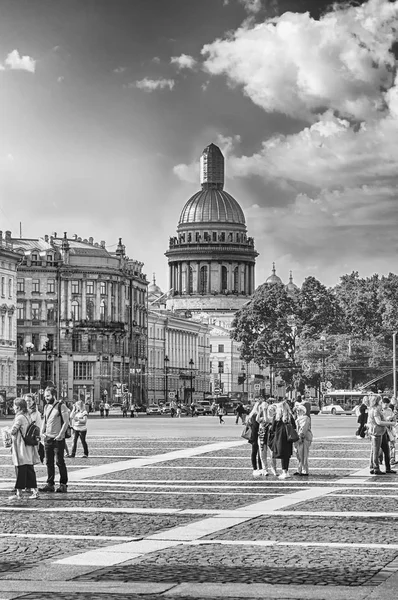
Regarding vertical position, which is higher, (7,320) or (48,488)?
(7,320)

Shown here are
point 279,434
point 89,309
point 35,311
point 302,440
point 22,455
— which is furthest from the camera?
point 89,309

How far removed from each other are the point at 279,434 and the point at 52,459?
552cm

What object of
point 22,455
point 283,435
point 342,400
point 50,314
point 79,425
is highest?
point 50,314

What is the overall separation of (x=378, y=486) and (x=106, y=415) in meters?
87.9

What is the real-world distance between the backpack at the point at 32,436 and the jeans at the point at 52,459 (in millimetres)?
2082

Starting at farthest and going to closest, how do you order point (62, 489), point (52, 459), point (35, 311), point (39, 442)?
point (35, 311) < point (52, 459) < point (39, 442) < point (62, 489)

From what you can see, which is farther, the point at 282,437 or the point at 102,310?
the point at 102,310

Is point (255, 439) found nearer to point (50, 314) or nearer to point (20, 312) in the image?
point (20, 312)

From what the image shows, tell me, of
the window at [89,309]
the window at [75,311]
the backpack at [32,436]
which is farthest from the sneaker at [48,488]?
the window at [89,309]

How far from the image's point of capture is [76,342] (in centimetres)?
16800

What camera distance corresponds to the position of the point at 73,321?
550ft

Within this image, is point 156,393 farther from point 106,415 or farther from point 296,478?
point 296,478

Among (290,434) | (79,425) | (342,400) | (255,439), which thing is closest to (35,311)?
(342,400)

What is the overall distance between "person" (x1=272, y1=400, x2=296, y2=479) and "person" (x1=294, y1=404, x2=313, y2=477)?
0.45m
